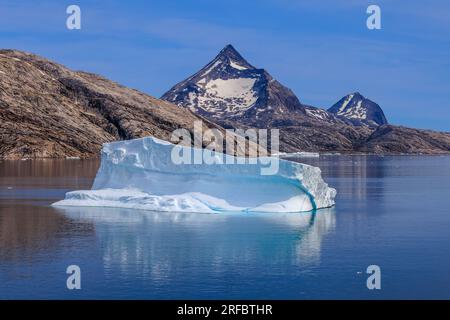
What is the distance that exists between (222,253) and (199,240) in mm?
4076

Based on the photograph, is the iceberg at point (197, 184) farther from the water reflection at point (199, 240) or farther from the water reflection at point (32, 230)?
the water reflection at point (32, 230)

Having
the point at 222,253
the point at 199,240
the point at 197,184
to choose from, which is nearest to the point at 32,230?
the point at 199,240

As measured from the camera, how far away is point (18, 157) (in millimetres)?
198375

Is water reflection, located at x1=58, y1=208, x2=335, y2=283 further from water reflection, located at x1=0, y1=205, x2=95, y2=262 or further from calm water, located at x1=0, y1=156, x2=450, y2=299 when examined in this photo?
water reflection, located at x1=0, y1=205, x2=95, y2=262

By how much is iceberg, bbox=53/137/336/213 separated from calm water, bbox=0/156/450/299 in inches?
60.3

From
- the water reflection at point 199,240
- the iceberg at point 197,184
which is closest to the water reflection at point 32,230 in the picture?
the water reflection at point 199,240

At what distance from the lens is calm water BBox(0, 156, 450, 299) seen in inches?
1053

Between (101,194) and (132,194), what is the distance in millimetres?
2983

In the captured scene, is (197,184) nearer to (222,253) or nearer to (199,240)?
(199,240)

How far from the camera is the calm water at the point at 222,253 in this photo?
87.7ft

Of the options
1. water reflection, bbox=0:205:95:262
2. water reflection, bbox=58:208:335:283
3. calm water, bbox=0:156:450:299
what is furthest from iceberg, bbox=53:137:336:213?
water reflection, bbox=0:205:95:262

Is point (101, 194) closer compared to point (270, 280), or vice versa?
point (270, 280)
